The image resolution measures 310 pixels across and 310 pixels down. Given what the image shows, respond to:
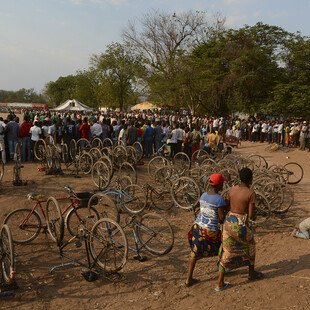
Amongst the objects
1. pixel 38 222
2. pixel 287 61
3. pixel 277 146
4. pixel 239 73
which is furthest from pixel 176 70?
pixel 38 222

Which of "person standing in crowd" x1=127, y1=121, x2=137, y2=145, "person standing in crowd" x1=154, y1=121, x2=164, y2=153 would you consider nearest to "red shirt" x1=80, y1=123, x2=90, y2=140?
"person standing in crowd" x1=127, y1=121, x2=137, y2=145

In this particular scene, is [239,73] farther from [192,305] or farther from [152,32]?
[192,305]

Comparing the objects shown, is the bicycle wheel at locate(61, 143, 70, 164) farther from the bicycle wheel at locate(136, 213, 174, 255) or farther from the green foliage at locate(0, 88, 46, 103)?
the green foliage at locate(0, 88, 46, 103)

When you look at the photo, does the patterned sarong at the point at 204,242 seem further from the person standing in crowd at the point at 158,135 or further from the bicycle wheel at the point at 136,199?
the person standing in crowd at the point at 158,135

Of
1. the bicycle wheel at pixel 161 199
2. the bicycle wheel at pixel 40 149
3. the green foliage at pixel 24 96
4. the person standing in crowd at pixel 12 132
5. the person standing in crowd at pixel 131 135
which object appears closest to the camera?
the bicycle wheel at pixel 161 199

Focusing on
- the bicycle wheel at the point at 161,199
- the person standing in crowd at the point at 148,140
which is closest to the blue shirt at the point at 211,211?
the bicycle wheel at the point at 161,199

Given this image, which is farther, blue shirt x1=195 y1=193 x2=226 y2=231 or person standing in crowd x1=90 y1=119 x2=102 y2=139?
person standing in crowd x1=90 y1=119 x2=102 y2=139

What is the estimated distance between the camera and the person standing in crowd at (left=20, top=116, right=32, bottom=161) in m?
13.4

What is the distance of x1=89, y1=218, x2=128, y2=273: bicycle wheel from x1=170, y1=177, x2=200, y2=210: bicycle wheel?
3110 millimetres

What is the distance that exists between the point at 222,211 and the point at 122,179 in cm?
425

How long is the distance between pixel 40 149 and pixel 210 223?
28.3 feet

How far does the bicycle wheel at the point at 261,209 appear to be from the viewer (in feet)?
25.8

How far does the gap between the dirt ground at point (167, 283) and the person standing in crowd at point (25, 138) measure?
7235mm

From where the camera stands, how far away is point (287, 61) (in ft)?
92.0
